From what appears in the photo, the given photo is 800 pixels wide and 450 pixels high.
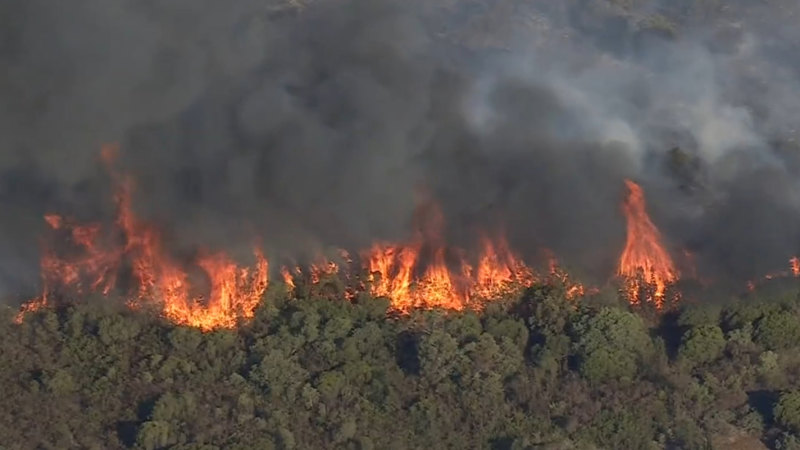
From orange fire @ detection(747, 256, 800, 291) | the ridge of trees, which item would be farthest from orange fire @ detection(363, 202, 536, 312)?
orange fire @ detection(747, 256, 800, 291)

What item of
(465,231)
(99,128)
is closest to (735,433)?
(465,231)

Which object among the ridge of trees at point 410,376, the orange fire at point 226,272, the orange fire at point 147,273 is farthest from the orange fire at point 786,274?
the orange fire at point 147,273

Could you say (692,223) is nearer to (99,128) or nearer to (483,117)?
(483,117)

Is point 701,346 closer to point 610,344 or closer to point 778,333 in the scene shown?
point 778,333

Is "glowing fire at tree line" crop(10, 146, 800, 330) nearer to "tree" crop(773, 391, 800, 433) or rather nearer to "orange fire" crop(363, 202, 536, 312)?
"orange fire" crop(363, 202, 536, 312)

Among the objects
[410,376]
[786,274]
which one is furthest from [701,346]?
[410,376]

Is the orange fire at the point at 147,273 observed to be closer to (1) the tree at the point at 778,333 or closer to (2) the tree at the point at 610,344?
(2) the tree at the point at 610,344
